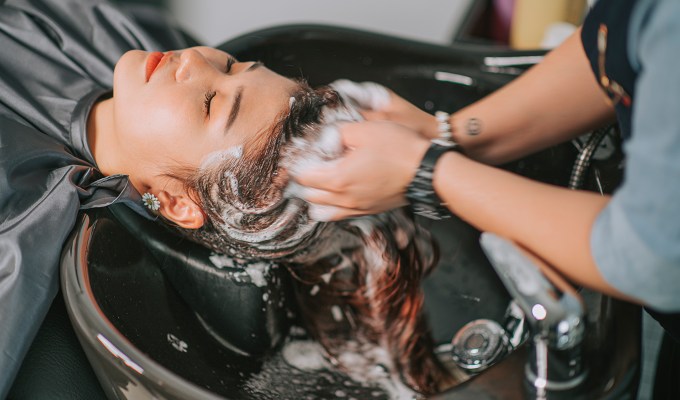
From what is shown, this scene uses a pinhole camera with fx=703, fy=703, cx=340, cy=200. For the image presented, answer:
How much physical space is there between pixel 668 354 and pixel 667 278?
638 millimetres

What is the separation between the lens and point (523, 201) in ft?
2.63

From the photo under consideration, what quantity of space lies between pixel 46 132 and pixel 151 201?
25 centimetres

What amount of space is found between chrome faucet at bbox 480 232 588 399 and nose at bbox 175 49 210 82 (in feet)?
1.72

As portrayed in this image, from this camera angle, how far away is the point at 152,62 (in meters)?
1.09

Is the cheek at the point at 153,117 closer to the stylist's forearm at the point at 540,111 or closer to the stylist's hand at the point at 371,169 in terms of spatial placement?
the stylist's hand at the point at 371,169

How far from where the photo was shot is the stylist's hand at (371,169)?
2.92ft

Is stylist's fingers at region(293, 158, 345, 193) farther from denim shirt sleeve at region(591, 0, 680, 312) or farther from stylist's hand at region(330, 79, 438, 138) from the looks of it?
denim shirt sleeve at region(591, 0, 680, 312)

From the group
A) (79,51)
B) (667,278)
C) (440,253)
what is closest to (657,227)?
(667,278)

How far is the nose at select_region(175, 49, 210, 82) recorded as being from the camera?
106cm

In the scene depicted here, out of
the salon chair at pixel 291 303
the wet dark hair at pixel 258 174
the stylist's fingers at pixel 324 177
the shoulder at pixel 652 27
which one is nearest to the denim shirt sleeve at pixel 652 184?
the shoulder at pixel 652 27

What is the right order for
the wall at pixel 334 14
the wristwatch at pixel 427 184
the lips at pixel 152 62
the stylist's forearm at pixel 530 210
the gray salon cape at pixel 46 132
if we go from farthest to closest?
1. the wall at pixel 334 14
2. the lips at pixel 152 62
3. the gray salon cape at pixel 46 132
4. the wristwatch at pixel 427 184
5. the stylist's forearm at pixel 530 210

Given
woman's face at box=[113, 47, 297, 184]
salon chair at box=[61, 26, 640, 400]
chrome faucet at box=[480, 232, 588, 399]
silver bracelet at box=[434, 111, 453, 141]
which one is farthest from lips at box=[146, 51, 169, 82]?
chrome faucet at box=[480, 232, 588, 399]

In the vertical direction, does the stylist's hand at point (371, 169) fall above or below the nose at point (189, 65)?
below

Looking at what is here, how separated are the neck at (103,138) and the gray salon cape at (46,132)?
17 millimetres
